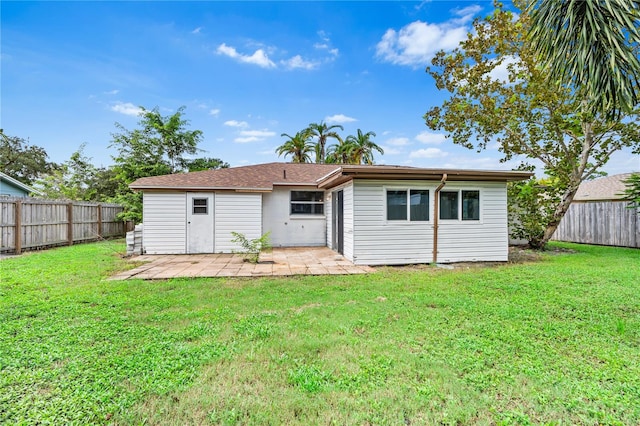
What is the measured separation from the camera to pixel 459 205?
805 centimetres

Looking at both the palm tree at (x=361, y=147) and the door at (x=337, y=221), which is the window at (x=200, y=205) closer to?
the door at (x=337, y=221)

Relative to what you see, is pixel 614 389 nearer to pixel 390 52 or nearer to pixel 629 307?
pixel 629 307

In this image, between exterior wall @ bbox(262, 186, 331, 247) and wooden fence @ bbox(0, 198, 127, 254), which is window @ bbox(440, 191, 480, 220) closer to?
exterior wall @ bbox(262, 186, 331, 247)

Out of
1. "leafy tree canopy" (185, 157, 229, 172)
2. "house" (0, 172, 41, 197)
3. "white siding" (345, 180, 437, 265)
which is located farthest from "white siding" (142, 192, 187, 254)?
"house" (0, 172, 41, 197)

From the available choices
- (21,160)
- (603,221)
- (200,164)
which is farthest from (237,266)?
(21,160)

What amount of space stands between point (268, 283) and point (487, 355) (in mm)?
3853

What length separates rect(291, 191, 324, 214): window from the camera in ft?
37.0

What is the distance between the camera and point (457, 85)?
10.6 m

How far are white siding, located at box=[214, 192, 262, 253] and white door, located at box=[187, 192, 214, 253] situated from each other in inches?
8.0

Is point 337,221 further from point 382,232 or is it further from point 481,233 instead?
point 481,233

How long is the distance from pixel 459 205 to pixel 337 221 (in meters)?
3.68

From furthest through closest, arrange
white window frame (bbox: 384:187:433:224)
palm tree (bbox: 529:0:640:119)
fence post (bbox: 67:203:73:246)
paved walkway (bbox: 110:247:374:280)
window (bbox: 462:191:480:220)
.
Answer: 1. fence post (bbox: 67:203:73:246)
2. window (bbox: 462:191:480:220)
3. white window frame (bbox: 384:187:433:224)
4. paved walkway (bbox: 110:247:374:280)
5. palm tree (bbox: 529:0:640:119)

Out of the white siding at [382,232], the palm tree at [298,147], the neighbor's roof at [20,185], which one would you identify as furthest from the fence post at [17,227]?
the palm tree at [298,147]

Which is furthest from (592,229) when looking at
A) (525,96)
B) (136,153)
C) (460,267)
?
(136,153)
